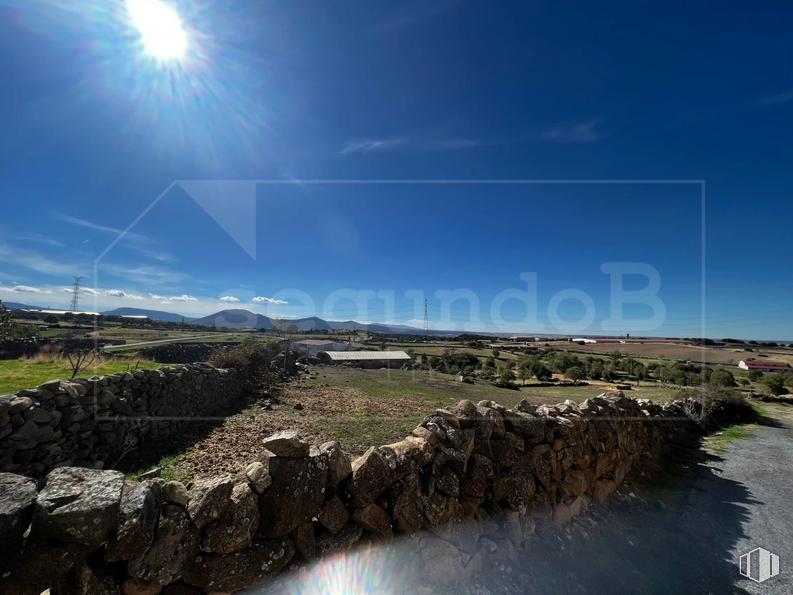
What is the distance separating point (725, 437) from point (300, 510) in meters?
17.4

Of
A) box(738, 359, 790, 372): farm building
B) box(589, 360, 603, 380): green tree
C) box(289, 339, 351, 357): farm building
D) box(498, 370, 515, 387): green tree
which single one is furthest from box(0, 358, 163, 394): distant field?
box(738, 359, 790, 372): farm building

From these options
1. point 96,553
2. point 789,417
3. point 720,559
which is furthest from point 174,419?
point 789,417

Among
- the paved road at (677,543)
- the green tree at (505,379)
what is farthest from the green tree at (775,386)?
the paved road at (677,543)

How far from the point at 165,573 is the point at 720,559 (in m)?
7.08

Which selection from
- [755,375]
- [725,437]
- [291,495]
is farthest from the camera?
[755,375]

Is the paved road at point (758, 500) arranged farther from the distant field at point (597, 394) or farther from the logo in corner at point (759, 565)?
the distant field at point (597, 394)

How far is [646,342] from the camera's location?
5628 cm

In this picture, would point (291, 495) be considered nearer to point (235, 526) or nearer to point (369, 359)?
point (235, 526)

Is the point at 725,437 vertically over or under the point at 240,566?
under

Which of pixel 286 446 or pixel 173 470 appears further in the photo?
pixel 173 470

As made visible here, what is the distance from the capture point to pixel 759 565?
185 inches

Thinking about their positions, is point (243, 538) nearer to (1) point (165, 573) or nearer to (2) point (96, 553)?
(1) point (165, 573)

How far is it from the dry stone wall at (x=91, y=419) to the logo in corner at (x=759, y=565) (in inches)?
448

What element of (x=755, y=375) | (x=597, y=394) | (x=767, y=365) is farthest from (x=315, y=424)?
(x=767, y=365)
